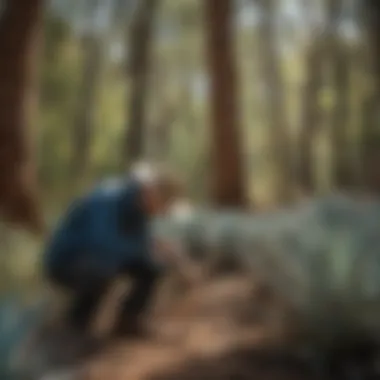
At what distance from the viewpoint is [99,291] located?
5.38 feet

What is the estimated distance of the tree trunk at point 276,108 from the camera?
5.74 ft

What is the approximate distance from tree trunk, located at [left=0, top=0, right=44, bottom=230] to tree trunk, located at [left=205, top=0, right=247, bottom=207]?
334 millimetres

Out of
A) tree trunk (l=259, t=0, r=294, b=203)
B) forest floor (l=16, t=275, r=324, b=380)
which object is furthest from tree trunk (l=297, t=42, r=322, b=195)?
forest floor (l=16, t=275, r=324, b=380)

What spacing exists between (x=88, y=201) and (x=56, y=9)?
0.36m

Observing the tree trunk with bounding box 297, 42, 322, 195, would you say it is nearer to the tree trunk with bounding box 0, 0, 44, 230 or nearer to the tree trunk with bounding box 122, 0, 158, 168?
the tree trunk with bounding box 122, 0, 158, 168

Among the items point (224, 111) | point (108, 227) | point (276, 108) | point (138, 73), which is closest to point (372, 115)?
point (276, 108)

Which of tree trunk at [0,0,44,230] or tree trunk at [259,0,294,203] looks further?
tree trunk at [259,0,294,203]

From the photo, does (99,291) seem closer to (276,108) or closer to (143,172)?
(143,172)

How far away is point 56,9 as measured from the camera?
1.68 m

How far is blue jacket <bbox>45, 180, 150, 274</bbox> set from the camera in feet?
5.39

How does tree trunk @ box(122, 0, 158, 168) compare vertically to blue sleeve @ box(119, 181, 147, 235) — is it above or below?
above

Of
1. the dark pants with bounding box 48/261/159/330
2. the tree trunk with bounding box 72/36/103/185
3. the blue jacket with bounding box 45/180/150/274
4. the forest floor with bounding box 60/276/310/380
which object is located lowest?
the forest floor with bounding box 60/276/310/380

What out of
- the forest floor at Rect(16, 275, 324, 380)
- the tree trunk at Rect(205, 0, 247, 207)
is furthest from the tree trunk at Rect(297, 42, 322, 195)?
the forest floor at Rect(16, 275, 324, 380)

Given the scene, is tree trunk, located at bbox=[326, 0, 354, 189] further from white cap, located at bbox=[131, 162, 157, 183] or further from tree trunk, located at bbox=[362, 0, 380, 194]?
white cap, located at bbox=[131, 162, 157, 183]
